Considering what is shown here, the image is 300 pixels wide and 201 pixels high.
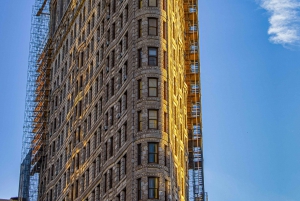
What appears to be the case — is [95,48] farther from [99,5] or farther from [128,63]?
[128,63]

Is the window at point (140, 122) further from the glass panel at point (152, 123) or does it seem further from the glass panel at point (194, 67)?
the glass panel at point (194, 67)

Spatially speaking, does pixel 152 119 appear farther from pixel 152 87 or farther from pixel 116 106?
pixel 116 106

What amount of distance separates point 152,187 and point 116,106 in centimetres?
1369

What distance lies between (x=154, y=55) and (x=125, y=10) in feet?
30.4

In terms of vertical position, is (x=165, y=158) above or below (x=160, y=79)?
below

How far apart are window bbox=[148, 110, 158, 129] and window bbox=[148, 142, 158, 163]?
1861mm

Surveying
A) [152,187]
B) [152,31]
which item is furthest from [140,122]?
[152,31]

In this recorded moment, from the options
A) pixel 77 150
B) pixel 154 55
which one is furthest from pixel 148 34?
pixel 77 150

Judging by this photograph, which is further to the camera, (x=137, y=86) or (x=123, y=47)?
(x=123, y=47)

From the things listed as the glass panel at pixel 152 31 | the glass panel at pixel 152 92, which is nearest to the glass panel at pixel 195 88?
the glass panel at pixel 152 31

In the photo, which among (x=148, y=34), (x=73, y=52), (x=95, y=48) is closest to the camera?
(x=148, y=34)

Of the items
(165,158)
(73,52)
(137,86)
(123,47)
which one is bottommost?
(165,158)

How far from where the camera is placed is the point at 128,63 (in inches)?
3524

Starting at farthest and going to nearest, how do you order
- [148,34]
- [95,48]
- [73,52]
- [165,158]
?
[73,52] → [95,48] → [148,34] → [165,158]
